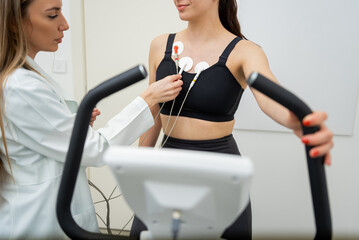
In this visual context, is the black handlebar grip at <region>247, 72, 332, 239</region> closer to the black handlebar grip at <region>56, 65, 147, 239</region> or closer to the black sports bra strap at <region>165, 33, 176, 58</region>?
the black handlebar grip at <region>56, 65, 147, 239</region>

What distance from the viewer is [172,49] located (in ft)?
3.87

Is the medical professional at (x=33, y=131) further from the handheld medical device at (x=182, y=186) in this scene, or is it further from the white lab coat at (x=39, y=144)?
the handheld medical device at (x=182, y=186)

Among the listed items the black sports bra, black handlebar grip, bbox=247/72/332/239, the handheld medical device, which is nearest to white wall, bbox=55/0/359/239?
the black sports bra

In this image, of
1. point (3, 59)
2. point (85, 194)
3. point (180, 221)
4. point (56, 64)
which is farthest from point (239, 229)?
point (56, 64)

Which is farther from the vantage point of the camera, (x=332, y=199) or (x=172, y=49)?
(x=332, y=199)

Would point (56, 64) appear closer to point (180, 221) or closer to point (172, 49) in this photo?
point (172, 49)

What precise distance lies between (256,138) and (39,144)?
1.52 metres

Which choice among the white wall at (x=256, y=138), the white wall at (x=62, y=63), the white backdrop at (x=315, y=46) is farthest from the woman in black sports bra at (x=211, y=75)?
the white wall at (x=62, y=63)

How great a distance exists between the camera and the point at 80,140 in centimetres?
64

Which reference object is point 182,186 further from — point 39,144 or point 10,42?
point 10,42

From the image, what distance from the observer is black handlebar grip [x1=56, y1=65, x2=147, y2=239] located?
58 centimetres

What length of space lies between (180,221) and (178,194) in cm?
7

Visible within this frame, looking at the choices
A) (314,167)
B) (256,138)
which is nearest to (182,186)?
(314,167)

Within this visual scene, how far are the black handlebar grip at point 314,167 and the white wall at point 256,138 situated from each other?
4.91 ft
